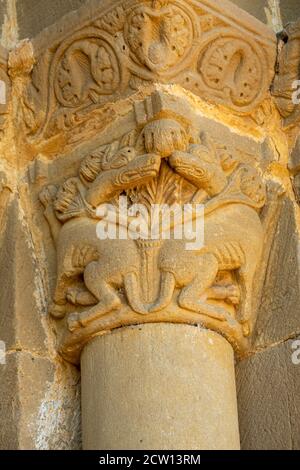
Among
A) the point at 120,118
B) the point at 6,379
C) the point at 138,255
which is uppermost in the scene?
the point at 120,118

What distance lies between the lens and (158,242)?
322 cm

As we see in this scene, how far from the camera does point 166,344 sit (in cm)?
313

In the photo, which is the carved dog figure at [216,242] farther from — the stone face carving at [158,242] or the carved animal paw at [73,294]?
the carved animal paw at [73,294]

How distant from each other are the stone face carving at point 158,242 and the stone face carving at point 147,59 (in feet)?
0.40

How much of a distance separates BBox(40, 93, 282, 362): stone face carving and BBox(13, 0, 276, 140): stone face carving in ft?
0.40

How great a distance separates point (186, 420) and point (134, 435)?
0.13 meters

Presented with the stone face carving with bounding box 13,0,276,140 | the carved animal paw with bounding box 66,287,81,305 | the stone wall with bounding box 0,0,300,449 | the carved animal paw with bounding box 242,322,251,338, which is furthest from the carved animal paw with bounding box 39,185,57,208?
the carved animal paw with bounding box 242,322,251,338

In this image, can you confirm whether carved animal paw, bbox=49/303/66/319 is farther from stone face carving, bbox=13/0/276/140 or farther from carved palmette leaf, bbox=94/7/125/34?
carved palmette leaf, bbox=94/7/125/34

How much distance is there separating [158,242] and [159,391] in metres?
0.40

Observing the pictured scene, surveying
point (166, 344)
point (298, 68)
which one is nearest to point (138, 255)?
point (166, 344)

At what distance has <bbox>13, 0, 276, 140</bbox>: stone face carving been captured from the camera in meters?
3.36

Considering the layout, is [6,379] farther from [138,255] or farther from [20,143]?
[20,143]

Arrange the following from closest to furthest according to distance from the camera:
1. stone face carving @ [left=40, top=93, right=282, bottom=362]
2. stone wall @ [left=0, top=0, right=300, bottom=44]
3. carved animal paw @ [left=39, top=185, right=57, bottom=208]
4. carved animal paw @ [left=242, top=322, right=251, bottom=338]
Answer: stone face carving @ [left=40, top=93, right=282, bottom=362]
carved animal paw @ [left=242, top=322, right=251, bottom=338]
carved animal paw @ [left=39, top=185, right=57, bottom=208]
stone wall @ [left=0, top=0, right=300, bottom=44]

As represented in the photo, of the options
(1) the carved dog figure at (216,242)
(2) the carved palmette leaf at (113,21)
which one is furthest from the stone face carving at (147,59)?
(1) the carved dog figure at (216,242)
